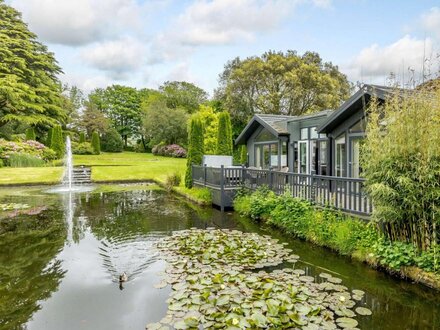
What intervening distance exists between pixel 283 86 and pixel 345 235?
25468mm

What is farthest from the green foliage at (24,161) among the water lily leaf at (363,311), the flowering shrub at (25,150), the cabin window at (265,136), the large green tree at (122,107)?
the large green tree at (122,107)

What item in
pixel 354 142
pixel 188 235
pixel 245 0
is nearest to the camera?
pixel 188 235

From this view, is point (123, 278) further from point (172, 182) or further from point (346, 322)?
point (172, 182)

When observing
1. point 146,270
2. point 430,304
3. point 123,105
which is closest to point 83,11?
point 146,270

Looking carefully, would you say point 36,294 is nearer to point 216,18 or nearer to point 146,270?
point 146,270

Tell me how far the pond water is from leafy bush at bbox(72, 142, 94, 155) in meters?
23.6

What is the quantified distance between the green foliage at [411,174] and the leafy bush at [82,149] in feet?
105

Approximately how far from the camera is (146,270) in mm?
5539

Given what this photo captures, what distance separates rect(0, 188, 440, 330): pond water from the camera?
13.0 feet

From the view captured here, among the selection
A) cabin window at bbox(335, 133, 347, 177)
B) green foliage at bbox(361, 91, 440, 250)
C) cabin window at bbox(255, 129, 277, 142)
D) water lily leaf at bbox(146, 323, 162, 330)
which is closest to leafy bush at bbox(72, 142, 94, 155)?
cabin window at bbox(255, 129, 277, 142)

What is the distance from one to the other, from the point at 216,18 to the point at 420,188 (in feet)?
41.9

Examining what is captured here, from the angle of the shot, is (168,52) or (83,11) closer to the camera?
(83,11)

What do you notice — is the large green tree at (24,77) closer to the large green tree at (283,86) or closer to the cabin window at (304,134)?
the large green tree at (283,86)

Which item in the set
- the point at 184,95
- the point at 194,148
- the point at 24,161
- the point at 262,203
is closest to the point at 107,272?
Result: the point at 262,203
